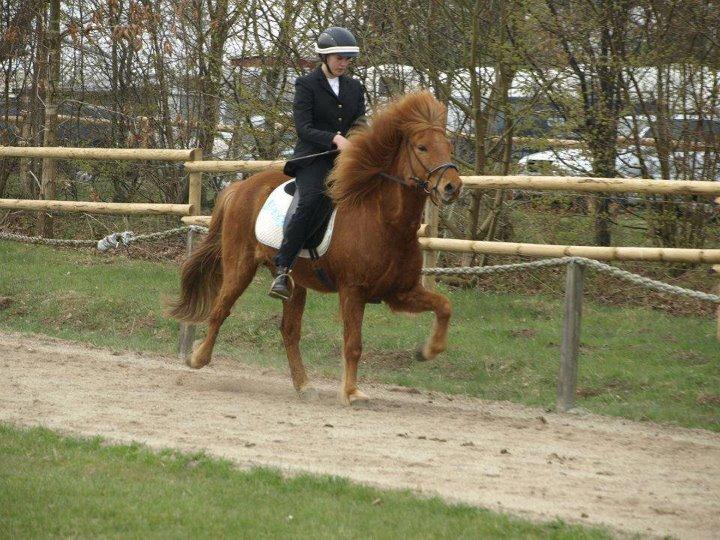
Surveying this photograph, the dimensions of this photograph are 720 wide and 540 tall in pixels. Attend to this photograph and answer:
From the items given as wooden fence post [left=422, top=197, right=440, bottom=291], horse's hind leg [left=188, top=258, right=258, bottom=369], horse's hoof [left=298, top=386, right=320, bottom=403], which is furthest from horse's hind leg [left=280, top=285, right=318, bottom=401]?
wooden fence post [left=422, top=197, right=440, bottom=291]

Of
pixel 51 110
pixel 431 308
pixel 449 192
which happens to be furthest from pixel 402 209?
pixel 51 110

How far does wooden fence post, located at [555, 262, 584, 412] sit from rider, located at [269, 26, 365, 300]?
1976mm

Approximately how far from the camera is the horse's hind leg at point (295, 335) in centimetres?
945

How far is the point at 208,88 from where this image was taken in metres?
16.8

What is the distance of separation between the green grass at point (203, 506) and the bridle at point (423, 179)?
2.67 meters

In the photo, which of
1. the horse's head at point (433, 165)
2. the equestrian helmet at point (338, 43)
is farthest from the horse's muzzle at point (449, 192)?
the equestrian helmet at point (338, 43)

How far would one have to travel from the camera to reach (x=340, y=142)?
8750mm

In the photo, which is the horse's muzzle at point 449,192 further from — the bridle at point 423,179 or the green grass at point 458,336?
the green grass at point 458,336

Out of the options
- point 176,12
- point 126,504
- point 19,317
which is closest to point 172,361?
point 19,317

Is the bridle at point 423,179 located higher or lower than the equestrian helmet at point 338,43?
lower

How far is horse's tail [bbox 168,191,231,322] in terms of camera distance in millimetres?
10195

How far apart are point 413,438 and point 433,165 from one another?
1.94 metres

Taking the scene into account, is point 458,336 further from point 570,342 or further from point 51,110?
point 51,110

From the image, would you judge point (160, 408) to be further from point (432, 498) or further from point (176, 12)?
point (176, 12)
